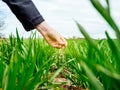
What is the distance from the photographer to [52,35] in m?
2.39

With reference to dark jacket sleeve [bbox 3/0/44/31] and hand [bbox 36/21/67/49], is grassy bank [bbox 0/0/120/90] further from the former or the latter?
dark jacket sleeve [bbox 3/0/44/31]

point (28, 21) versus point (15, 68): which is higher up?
point (28, 21)

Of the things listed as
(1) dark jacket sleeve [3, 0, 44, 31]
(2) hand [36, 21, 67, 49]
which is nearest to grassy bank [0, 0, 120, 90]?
(2) hand [36, 21, 67, 49]

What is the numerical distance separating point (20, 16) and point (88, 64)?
1.62 m

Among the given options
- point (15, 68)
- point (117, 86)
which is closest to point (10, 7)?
point (15, 68)

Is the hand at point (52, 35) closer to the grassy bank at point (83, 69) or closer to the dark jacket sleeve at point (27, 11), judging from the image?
the dark jacket sleeve at point (27, 11)

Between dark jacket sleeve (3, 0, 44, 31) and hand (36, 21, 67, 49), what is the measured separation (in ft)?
0.13

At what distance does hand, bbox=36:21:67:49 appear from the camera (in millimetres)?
2379

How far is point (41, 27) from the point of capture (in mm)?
2412

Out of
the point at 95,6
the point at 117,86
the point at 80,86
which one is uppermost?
the point at 95,6

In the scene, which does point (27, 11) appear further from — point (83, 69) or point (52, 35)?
point (83, 69)

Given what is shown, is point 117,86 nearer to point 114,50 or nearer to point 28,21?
point 114,50

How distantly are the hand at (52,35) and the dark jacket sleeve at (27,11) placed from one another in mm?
40

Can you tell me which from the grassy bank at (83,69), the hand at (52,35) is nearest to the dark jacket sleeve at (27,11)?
the hand at (52,35)
